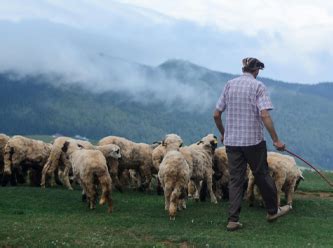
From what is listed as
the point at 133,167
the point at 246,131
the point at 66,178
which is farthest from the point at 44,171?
the point at 246,131

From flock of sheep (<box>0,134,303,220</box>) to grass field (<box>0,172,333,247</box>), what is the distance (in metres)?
0.56

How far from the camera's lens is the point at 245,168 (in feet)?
40.4

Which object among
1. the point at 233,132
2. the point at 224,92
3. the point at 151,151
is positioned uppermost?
the point at 224,92

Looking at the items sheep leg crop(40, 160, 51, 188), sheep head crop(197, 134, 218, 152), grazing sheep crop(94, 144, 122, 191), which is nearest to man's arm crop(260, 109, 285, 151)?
sheep head crop(197, 134, 218, 152)

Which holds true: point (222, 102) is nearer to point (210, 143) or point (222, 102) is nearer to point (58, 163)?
point (210, 143)

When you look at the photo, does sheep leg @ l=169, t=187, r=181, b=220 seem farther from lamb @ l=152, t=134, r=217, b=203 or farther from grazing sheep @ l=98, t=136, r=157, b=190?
grazing sheep @ l=98, t=136, r=157, b=190

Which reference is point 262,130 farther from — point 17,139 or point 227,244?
point 17,139

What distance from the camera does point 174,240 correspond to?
11.4m

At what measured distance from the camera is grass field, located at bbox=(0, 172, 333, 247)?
37.1ft

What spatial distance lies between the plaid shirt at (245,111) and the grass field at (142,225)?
6.43 feet

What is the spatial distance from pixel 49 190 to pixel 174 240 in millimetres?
7305

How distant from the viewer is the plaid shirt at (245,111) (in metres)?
12.1

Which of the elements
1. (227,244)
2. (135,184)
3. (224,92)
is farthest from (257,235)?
(135,184)

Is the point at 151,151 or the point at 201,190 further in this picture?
the point at 151,151
